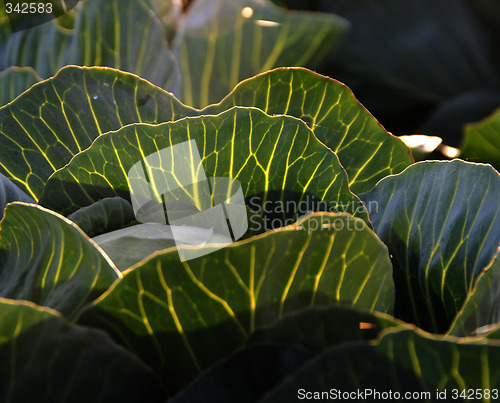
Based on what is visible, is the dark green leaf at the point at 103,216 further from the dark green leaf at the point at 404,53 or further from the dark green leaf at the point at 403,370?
the dark green leaf at the point at 404,53

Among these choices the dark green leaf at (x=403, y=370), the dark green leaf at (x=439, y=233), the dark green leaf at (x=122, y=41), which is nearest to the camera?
the dark green leaf at (x=403, y=370)

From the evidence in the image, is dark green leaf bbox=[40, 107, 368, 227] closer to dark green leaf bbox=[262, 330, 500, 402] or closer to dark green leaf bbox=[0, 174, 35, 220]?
dark green leaf bbox=[0, 174, 35, 220]

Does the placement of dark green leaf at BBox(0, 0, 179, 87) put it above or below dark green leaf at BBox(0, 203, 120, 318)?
above

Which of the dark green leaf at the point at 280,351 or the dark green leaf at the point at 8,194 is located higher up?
the dark green leaf at the point at 8,194

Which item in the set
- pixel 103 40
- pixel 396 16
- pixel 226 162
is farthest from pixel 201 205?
pixel 396 16

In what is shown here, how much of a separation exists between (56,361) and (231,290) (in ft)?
0.33

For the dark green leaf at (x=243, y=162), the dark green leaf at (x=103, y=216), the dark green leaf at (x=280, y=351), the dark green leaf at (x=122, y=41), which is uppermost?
the dark green leaf at (x=122, y=41)

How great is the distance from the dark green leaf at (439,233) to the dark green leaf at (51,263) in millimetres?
226

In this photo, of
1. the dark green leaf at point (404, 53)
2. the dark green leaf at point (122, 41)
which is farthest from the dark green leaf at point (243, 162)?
the dark green leaf at point (404, 53)

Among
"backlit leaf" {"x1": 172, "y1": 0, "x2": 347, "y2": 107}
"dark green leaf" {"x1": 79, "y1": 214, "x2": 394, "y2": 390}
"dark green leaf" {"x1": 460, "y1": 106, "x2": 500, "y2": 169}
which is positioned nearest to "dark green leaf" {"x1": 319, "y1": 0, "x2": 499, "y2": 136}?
"backlit leaf" {"x1": 172, "y1": 0, "x2": 347, "y2": 107}

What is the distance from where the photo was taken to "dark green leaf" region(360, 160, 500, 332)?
42cm

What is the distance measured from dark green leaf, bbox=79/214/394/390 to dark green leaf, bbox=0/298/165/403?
0.9 inches

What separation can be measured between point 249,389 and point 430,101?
1.35 meters

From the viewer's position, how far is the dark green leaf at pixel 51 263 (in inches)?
13.8
